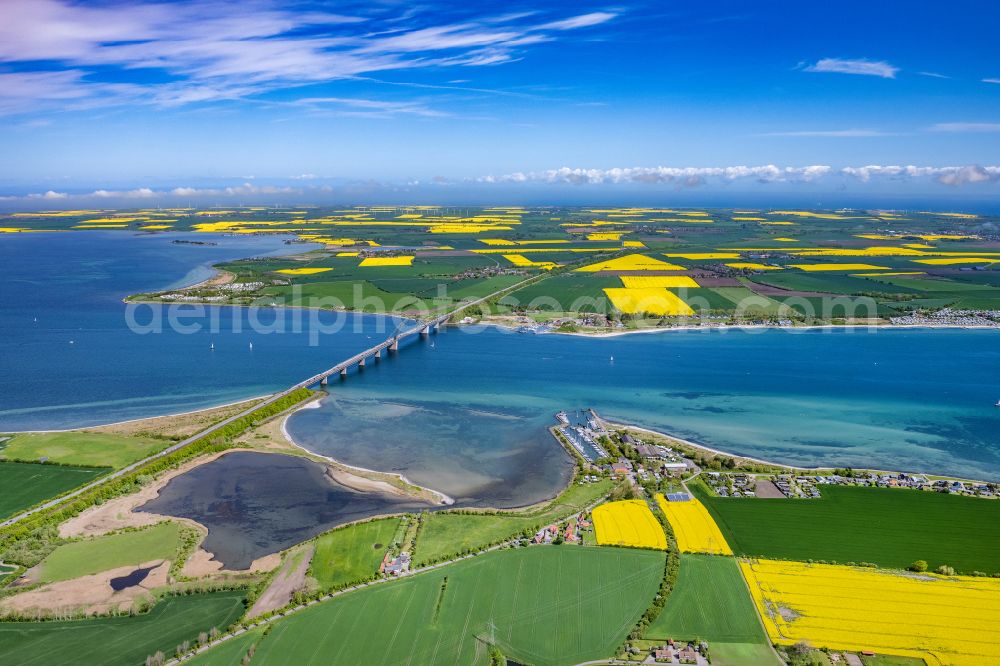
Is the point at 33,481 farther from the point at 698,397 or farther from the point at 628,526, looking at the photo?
the point at 698,397

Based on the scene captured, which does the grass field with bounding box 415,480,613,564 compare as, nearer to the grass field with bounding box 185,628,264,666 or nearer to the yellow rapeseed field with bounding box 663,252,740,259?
the grass field with bounding box 185,628,264,666

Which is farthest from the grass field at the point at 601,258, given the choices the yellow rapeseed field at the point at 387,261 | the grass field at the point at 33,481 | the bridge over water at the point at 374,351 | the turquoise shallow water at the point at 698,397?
the grass field at the point at 33,481

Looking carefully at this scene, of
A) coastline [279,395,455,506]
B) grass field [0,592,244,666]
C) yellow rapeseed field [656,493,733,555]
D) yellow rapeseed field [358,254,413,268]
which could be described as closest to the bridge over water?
coastline [279,395,455,506]

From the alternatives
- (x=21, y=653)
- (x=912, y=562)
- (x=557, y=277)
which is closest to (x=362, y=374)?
(x=21, y=653)

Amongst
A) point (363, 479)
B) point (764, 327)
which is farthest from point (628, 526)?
point (764, 327)

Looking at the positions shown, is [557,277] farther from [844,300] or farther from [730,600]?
[730,600]
